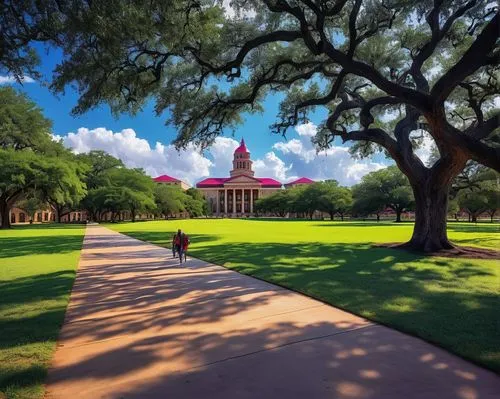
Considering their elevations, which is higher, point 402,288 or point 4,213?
point 4,213

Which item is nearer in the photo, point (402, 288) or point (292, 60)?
point (402, 288)

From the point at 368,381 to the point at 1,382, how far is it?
3.85m

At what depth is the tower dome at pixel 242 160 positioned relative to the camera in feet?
497

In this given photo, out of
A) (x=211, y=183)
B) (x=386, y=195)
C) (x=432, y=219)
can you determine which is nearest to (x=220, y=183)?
(x=211, y=183)

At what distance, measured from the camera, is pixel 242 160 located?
499 ft

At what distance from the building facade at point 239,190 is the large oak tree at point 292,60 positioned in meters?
121

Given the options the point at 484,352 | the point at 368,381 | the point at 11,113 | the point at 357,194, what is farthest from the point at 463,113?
the point at 357,194

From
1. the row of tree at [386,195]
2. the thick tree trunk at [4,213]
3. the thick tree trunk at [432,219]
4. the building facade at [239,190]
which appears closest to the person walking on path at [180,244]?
the thick tree trunk at [432,219]

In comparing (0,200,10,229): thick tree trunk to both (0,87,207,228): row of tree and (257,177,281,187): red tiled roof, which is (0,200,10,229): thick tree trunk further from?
(257,177,281,187): red tiled roof

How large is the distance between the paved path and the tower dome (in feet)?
471

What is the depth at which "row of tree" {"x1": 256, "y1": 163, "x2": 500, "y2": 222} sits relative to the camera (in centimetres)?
3494

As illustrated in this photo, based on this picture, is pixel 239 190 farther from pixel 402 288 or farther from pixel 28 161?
pixel 402 288

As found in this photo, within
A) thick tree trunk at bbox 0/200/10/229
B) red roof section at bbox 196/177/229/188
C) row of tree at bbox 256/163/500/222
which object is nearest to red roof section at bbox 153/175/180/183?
Answer: red roof section at bbox 196/177/229/188

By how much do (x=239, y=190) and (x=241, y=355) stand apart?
471ft
